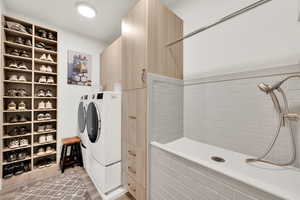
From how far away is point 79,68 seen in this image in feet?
7.91

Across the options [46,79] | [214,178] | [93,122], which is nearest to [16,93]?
[46,79]

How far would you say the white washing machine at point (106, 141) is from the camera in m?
1.34

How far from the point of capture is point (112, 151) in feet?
4.59

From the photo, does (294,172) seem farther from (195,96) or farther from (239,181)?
(195,96)

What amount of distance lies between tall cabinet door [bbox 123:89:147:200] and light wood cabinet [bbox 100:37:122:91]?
77cm

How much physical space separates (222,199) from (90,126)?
1.61 meters

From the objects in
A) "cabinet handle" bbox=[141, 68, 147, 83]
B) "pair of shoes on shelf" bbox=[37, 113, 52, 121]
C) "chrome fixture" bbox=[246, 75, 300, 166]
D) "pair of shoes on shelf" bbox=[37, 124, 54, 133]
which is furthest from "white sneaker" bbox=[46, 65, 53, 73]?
"chrome fixture" bbox=[246, 75, 300, 166]

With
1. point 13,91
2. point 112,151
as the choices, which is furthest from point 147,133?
point 13,91

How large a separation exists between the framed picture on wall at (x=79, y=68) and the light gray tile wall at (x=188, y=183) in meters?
2.19

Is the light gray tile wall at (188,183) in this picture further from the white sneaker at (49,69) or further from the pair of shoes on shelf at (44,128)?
the white sneaker at (49,69)

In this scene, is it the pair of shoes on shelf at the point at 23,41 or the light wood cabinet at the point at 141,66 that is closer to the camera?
the light wood cabinet at the point at 141,66

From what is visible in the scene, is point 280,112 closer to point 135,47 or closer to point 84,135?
point 135,47

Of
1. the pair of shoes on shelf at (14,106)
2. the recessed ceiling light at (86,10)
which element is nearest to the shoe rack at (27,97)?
the pair of shoes on shelf at (14,106)

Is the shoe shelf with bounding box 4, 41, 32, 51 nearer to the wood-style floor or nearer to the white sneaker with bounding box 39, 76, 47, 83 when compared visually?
the white sneaker with bounding box 39, 76, 47, 83
